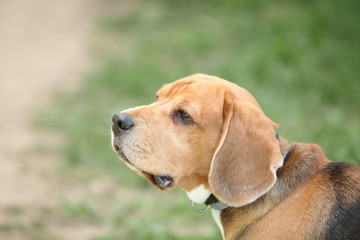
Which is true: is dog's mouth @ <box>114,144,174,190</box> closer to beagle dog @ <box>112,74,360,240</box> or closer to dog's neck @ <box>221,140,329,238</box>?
beagle dog @ <box>112,74,360,240</box>

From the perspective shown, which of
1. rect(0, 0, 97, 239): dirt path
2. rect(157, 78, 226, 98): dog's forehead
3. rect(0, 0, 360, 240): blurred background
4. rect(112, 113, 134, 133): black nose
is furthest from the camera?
rect(0, 0, 97, 239): dirt path

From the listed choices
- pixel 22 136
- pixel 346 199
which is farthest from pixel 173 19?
pixel 346 199

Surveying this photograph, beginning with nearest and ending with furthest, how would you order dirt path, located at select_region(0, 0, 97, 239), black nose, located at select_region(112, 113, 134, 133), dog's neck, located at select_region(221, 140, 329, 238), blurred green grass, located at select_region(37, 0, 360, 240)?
dog's neck, located at select_region(221, 140, 329, 238) → black nose, located at select_region(112, 113, 134, 133) → blurred green grass, located at select_region(37, 0, 360, 240) → dirt path, located at select_region(0, 0, 97, 239)

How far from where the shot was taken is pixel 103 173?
838cm

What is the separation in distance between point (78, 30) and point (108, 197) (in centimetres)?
791

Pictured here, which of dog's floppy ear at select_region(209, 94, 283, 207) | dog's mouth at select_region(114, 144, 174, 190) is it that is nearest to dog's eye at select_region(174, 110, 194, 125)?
dog's floppy ear at select_region(209, 94, 283, 207)

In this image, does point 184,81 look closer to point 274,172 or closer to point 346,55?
point 274,172

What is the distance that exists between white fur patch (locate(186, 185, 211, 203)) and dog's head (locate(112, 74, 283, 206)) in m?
0.03

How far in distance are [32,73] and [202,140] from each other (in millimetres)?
8811

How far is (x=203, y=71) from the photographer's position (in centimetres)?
1166

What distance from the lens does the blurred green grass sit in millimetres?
7418

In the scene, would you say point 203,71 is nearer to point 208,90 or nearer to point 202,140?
point 208,90

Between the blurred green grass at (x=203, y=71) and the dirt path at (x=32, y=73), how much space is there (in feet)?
1.40

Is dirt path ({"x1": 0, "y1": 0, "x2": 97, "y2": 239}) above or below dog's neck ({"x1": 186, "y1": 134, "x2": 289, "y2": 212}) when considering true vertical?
below
